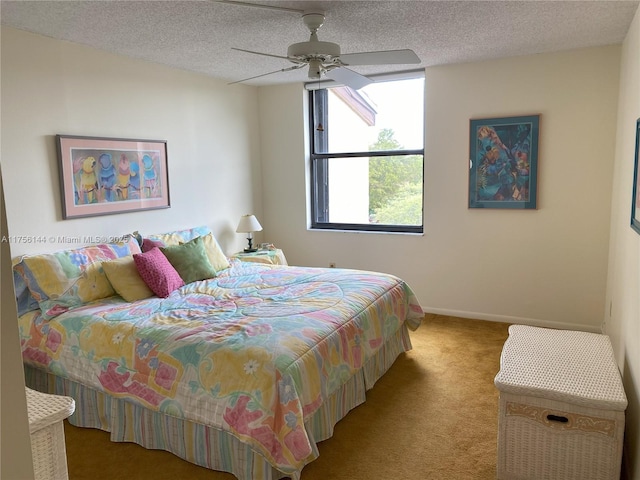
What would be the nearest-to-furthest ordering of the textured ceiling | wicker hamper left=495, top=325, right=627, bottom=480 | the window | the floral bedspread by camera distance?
wicker hamper left=495, top=325, right=627, bottom=480 → the floral bedspread → the textured ceiling → the window

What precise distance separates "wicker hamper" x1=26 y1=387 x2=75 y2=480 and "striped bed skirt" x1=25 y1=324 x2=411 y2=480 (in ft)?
2.66

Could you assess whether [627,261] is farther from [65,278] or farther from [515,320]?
[65,278]

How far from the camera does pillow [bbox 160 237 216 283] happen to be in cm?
366

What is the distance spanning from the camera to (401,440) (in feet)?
8.63

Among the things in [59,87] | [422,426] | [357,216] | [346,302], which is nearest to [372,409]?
[422,426]

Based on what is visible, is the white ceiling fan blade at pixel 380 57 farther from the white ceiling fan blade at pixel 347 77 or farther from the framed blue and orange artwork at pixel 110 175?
the framed blue and orange artwork at pixel 110 175

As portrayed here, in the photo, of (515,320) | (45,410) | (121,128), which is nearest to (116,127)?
(121,128)

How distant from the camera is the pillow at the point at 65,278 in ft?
9.77

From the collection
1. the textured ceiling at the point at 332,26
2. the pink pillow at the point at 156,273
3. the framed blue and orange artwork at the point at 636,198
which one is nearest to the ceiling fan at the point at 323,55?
the textured ceiling at the point at 332,26

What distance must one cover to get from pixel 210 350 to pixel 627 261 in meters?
2.39

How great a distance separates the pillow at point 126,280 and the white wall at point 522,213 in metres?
2.40

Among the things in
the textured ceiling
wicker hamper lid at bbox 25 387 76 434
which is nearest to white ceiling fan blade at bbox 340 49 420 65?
the textured ceiling

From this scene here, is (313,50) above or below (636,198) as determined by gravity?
above

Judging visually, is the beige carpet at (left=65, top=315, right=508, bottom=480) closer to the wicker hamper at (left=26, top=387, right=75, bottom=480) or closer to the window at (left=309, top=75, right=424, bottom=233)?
the wicker hamper at (left=26, top=387, right=75, bottom=480)
